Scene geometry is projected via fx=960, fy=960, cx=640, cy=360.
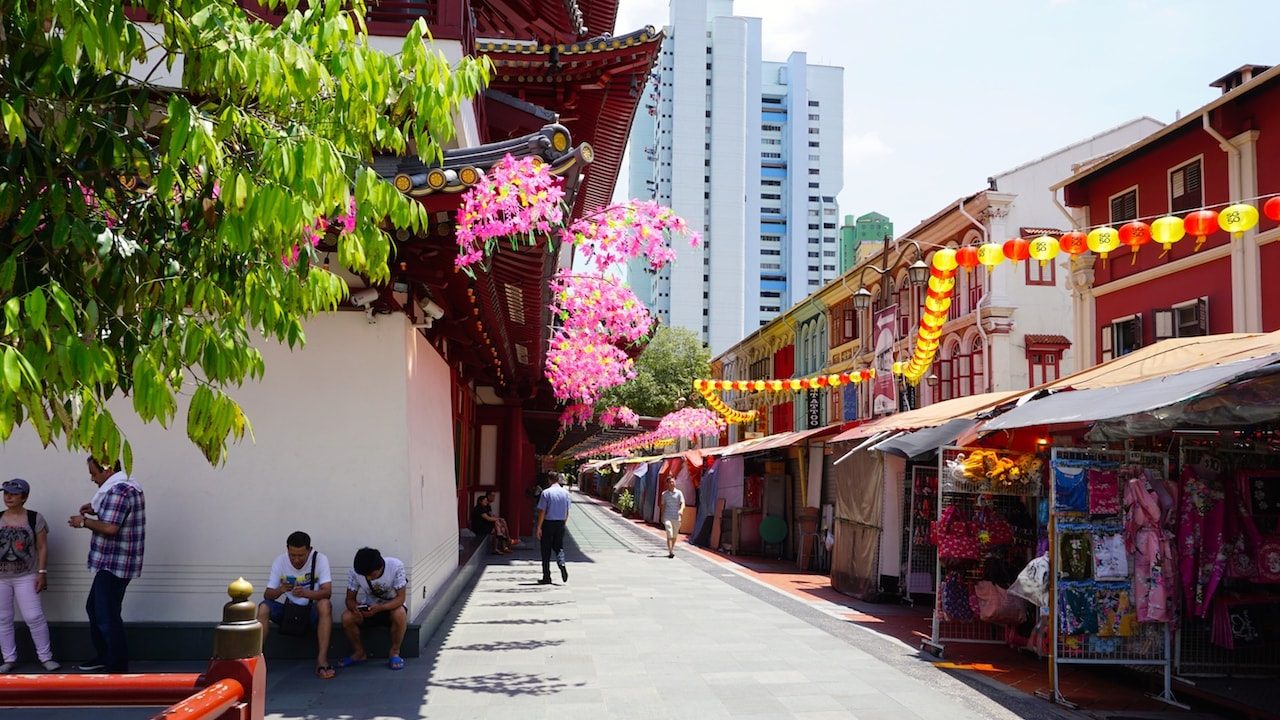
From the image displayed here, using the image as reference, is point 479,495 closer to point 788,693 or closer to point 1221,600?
point 788,693

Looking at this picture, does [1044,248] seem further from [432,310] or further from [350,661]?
[350,661]

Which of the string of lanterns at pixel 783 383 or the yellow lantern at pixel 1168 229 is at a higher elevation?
the yellow lantern at pixel 1168 229

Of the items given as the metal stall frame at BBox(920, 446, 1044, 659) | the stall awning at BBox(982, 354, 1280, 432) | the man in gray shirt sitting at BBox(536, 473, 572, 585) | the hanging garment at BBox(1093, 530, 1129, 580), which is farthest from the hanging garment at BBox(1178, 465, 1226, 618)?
the man in gray shirt sitting at BBox(536, 473, 572, 585)

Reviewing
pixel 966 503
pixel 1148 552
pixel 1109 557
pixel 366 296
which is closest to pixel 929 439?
pixel 966 503

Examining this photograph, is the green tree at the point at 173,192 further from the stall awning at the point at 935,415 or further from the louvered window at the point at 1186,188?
the louvered window at the point at 1186,188

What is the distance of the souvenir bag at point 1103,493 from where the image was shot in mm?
7773

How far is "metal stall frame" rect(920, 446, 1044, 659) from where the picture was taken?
9359 millimetres

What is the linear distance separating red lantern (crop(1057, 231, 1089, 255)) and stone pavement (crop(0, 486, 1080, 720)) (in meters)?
4.23

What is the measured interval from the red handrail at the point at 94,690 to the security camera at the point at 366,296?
5.29m

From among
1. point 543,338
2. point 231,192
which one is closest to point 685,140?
point 543,338

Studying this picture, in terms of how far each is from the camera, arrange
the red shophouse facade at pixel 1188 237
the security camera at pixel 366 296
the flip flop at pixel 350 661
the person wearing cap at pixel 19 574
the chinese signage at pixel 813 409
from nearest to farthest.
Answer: the person wearing cap at pixel 19 574
the flip flop at pixel 350 661
the security camera at pixel 366 296
the red shophouse facade at pixel 1188 237
the chinese signage at pixel 813 409

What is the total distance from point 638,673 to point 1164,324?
1434 cm

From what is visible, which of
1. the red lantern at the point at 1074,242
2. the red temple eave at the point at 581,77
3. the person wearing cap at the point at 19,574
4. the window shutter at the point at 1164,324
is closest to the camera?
the person wearing cap at the point at 19,574

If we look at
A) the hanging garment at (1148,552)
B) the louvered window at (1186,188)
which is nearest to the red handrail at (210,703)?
the hanging garment at (1148,552)
